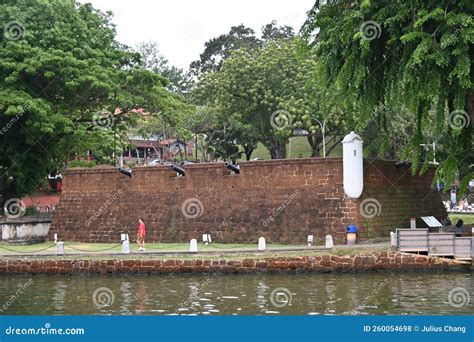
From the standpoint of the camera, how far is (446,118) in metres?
17.0

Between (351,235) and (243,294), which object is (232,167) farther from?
(243,294)

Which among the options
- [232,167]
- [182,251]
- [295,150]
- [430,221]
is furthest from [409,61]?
[295,150]

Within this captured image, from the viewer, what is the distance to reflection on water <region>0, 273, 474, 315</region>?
17344 mm

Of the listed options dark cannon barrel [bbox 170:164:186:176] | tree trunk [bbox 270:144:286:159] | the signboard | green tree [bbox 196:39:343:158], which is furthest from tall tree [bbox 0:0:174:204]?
tree trunk [bbox 270:144:286:159]

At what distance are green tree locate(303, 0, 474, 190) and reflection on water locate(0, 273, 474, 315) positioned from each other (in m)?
3.65

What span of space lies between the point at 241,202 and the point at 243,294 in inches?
397

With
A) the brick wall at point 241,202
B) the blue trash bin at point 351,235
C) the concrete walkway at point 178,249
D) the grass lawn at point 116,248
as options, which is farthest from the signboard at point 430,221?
the grass lawn at point 116,248

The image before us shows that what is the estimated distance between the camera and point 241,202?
29.8m

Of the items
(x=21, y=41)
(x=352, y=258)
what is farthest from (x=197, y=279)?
(x=21, y=41)

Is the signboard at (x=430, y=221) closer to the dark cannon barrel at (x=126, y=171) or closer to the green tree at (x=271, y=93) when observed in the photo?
the dark cannon barrel at (x=126, y=171)

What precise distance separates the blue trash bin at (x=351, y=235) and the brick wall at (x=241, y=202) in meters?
0.42

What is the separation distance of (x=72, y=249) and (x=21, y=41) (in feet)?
33.1

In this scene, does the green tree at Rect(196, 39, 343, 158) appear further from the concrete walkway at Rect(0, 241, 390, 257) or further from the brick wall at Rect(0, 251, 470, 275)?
the brick wall at Rect(0, 251, 470, 275)

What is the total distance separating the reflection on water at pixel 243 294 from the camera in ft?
56.9
